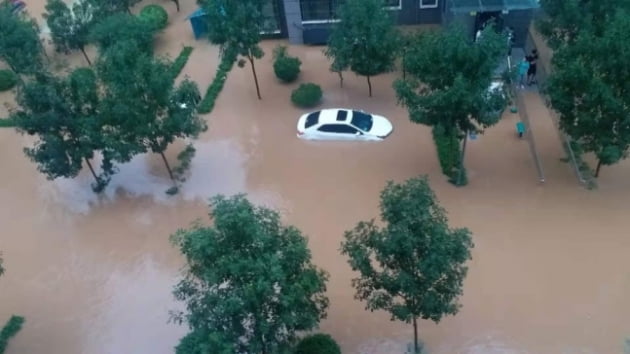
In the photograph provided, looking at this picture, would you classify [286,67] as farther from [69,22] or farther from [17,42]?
[17,42]

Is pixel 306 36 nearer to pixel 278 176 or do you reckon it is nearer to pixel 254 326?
pixel 278 176

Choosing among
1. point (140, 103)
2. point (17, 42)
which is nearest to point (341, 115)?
point (140, 103)

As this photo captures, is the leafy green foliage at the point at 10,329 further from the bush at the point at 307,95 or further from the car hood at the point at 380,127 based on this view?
the car hood at the point at 380,127

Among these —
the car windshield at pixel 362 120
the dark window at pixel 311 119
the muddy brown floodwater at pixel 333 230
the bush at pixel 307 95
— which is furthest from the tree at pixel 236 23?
the car windshield at pixel 362 120

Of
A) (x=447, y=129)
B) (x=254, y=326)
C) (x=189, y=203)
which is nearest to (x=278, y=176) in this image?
(x=189, y=203)

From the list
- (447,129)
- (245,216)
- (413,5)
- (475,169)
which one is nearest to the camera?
(245,216)
